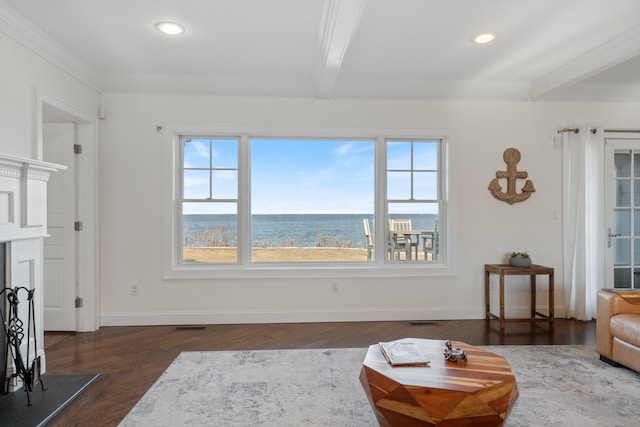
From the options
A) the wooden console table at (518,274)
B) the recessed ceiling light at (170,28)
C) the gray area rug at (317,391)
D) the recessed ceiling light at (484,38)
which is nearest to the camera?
the gray area rug at (317,391)

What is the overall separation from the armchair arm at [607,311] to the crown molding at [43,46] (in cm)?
494

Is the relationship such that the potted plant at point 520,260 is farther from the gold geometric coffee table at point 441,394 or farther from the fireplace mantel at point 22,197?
the fireplace mantel at point 22,197

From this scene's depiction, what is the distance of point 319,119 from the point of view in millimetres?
4242

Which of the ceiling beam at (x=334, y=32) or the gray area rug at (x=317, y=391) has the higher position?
the ceiling beam at (x=334, y=32)

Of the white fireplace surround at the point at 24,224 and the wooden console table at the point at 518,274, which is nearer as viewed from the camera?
the white fireplace surround at the point at 24,224

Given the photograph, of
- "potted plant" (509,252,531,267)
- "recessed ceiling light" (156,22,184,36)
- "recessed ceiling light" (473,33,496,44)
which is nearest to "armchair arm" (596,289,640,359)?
"potted plant" (509,252,531,267)

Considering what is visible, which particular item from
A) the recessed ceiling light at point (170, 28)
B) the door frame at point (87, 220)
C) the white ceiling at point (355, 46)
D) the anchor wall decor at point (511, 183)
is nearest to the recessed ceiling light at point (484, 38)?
the white ceiling at point (355, 46)

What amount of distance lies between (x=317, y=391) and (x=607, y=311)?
2379mm

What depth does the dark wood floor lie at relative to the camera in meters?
2.68

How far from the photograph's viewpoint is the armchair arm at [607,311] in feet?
9.48

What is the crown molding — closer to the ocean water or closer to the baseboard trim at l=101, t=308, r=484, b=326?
the ocean water

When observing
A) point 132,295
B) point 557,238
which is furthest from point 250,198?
point 557,238

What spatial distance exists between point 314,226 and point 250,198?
0.85 meters

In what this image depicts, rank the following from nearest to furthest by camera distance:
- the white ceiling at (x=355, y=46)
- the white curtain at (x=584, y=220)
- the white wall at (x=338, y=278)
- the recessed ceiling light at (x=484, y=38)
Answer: the white ceiling at (x=355, y=46) < the recessed ceiling light at (x=484, y=38) < the white wall at (x=338, y=278) < the white curtain at (x=584, y=220)
